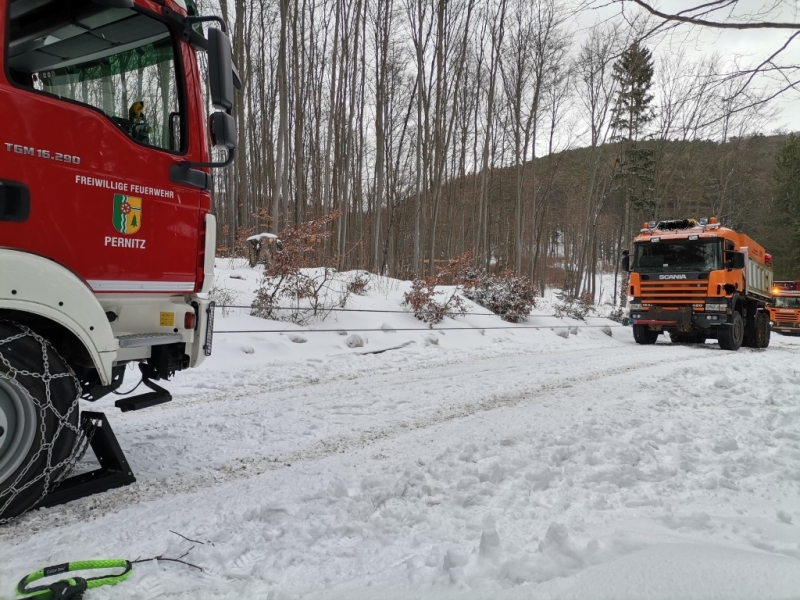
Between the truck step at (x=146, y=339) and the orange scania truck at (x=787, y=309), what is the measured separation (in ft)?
92.3

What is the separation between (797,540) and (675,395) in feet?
12.1

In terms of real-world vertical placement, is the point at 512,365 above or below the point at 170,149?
below

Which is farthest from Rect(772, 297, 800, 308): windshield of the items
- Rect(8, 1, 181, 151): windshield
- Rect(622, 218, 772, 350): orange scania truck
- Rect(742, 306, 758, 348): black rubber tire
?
Rect(8, 1, 181, 151): windshield

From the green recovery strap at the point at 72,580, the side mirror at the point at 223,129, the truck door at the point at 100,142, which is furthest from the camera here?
the side mirror at the point at 223,129

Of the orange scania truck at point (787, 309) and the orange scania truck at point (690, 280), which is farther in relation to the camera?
the orange scania truck at point (787, 309)

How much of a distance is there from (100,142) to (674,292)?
13.2 metres

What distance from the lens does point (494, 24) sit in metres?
19.9

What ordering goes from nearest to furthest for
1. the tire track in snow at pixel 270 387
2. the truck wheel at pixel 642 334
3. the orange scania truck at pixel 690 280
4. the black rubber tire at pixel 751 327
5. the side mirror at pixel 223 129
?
the side mirror at pixel 223 129
the tire track in snow at pixel 270 387
the orange scania truck at pixel 690 280
the truck wheel at pixel 642 334
the black rubber tire at pixel 751 327

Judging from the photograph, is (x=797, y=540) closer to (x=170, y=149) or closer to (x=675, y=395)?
(x=675, y=395)

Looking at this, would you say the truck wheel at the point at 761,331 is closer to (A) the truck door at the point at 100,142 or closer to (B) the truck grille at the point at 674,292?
(B) the truck grille at the point at 674,292

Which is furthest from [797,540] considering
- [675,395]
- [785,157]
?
[785,157]

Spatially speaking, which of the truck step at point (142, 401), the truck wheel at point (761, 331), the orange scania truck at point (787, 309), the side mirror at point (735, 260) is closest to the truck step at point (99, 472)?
the truck step at point (142, 401)

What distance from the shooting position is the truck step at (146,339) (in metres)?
3.00

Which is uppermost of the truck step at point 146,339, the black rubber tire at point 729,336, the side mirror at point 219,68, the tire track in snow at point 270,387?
the side mirror at point 219,68
